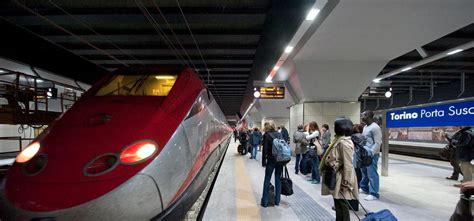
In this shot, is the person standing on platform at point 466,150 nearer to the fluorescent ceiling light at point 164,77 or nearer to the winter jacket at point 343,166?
the winter jacket at point 343,166

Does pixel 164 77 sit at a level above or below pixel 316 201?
above

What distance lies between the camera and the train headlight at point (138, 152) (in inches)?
101

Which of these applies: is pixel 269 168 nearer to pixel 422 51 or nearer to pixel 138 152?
pixel 138 152

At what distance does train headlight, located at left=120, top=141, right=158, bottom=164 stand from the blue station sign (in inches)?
228

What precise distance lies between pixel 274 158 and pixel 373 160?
2.10 metres

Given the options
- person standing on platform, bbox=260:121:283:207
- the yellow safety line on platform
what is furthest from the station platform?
person standing on platform, bbox=260:121:283:207

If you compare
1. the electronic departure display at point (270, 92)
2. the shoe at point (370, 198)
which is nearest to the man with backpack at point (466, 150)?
the shoe at point (370, 198)

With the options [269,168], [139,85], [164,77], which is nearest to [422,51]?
[269,168]

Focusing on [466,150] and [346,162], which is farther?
[466,150]

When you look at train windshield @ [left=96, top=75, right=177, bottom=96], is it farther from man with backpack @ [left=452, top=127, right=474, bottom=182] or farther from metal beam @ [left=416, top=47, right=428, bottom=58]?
metal beam @ [left=416, top=47, right=428, bottom=58]

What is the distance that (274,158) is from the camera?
4910mm

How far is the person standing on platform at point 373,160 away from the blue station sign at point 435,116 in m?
1.57

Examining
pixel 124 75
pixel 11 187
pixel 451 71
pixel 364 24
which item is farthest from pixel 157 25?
pixel 451 71

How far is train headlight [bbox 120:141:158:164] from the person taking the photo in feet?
8.39
